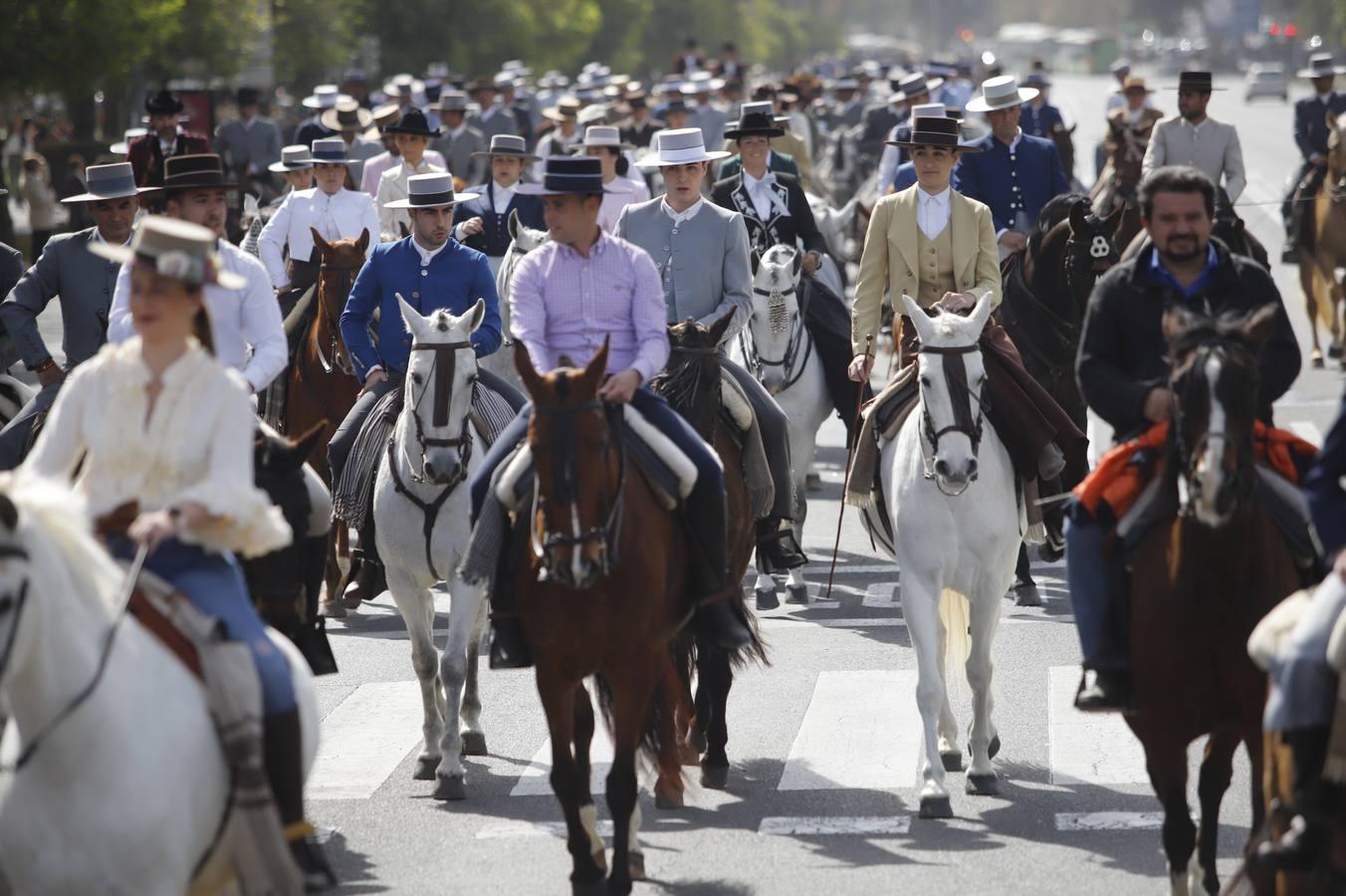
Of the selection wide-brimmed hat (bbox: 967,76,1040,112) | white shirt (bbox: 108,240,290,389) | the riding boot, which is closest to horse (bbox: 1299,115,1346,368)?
wide-brimmed hat (bbox: 967,76,1040,112)

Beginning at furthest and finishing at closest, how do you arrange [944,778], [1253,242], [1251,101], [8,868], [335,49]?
1. [1251,101]
2. [335,49]
3. [1253,242]
4. [944,778]
5. [8,868]

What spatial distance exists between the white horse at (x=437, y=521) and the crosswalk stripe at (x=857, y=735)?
1.64 m

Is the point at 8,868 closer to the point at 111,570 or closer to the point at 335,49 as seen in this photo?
the point at 111,570

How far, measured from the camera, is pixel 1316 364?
2303cm

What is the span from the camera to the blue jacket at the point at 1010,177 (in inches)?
619

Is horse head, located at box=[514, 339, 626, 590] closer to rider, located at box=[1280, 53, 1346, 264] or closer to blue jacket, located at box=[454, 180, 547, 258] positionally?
blue jacket, located at box=[454, 180, 547, 258]

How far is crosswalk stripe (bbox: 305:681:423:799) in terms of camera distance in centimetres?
1041

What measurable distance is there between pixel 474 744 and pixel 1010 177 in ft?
22.3

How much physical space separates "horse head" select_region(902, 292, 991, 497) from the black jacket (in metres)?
1.76

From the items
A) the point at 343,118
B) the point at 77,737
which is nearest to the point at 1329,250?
the point at 343,118

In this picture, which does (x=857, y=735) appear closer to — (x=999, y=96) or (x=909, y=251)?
(x=909, y=251)

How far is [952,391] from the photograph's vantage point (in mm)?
9961

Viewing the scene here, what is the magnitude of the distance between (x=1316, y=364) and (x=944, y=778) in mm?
14365

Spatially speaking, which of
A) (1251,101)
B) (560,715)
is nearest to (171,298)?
(560,715)
